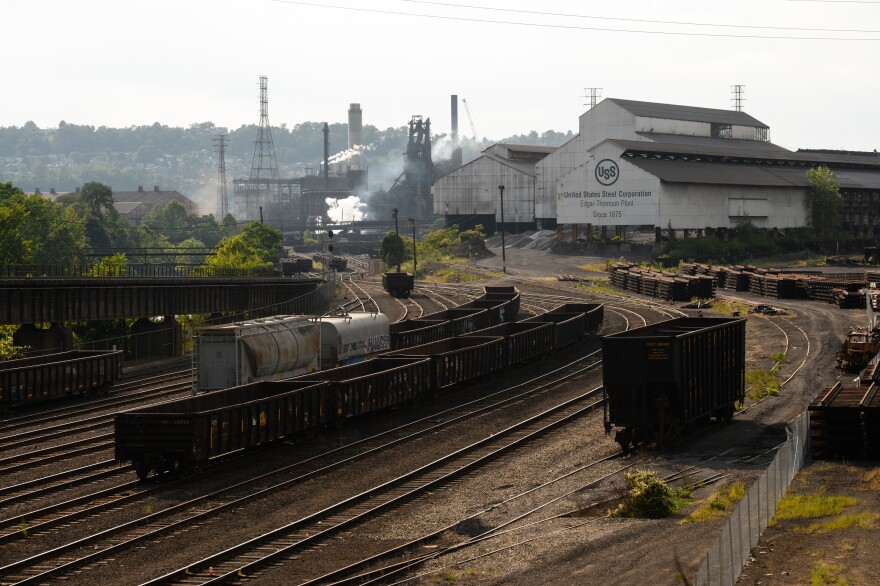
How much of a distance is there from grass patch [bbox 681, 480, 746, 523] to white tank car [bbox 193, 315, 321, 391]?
19975 mm

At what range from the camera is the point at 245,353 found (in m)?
41.1

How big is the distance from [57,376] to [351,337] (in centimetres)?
1254

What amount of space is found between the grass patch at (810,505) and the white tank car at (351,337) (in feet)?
87.7

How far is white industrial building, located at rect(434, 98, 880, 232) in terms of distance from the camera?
125188 mm

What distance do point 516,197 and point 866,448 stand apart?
425 ft

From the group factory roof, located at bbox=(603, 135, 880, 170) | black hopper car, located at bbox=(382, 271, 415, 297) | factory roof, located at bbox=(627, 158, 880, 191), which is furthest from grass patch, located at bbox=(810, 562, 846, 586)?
factory roof, located at bbox=(603, 135, 880, 170)

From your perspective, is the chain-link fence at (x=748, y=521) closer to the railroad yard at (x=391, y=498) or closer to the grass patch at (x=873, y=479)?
the railroad yard at (x=391, y=498)

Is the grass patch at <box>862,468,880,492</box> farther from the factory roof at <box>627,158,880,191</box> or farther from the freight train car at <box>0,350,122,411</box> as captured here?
the factory roof at <box>627,158,880,191</box>

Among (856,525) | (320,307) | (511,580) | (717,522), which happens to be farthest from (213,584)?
(320,307)

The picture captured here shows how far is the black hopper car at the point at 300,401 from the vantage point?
97.3 feet

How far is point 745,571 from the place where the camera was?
2002 centimetres

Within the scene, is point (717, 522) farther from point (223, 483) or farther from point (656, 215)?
point (656, 215)

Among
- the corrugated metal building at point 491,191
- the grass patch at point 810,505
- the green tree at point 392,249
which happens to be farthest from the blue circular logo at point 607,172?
the grass patch at point 810,505

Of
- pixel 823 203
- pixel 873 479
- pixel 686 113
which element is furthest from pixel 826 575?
pixel 686 113
